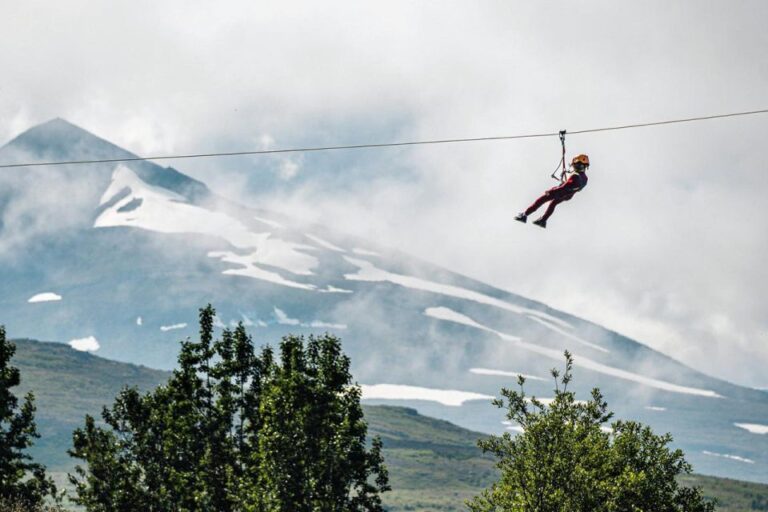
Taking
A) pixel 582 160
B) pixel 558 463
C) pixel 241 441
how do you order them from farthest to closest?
pixel 241 441 < pixel 558 463 < pixel 582 160

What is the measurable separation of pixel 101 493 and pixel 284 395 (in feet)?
51.2

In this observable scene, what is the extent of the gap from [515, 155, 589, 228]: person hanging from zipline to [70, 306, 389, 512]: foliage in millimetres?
26880

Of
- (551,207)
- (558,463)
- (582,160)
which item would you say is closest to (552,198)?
(551,207)

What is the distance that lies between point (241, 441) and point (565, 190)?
1497 inches

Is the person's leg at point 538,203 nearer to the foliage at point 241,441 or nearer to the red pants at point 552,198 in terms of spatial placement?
the red pants at point 552,198

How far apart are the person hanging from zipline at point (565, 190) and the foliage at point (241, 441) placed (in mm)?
26880

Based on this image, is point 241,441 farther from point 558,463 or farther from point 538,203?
point 538,203

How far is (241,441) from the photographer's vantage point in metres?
64.0

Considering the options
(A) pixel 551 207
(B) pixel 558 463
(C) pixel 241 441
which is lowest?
(C) pixel 241 441

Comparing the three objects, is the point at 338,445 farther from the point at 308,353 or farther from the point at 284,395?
the point at 308,353

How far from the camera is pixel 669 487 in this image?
6291 cm

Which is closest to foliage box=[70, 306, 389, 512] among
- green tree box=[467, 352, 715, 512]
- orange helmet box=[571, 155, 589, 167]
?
green tree box=[467, 352, 715, 512]

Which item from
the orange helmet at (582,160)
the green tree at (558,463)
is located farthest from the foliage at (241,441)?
the orange helmet at (582,160)

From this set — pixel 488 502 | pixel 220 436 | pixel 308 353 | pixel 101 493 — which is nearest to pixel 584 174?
pixel 488 502
